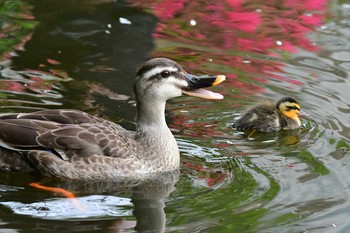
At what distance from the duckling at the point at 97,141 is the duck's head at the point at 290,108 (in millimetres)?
1263

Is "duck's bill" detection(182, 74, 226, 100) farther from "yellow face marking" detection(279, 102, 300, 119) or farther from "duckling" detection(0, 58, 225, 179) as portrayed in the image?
"yellow face marking" detection(279, 102, 300, 119)

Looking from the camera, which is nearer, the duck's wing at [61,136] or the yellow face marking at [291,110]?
the duck's wing at [61,136]

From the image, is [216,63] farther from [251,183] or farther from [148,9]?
[251,183]

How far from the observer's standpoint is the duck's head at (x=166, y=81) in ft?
22.5

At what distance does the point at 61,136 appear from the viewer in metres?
6.72

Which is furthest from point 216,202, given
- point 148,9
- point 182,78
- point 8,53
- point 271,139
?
point 148,9

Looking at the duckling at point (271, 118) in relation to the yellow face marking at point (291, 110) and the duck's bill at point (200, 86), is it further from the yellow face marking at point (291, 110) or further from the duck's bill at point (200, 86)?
the duck's bill at point (200, 86)

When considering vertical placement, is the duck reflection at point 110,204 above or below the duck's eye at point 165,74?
below

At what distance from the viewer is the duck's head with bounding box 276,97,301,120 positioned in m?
7.94

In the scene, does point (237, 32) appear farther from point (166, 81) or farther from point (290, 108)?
point (166, 81)

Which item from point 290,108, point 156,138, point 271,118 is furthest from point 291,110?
point 156,138

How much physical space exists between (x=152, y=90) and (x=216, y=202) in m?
1.06

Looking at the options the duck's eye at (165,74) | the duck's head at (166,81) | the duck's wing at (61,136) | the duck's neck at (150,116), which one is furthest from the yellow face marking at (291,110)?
the duck's wing at (61,136)

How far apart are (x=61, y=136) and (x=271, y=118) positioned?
81.5 inches
